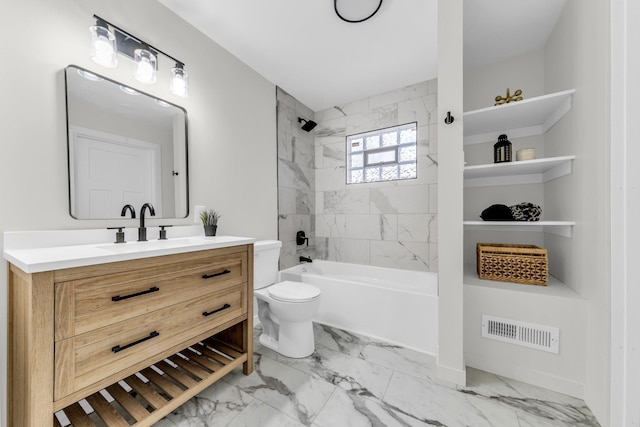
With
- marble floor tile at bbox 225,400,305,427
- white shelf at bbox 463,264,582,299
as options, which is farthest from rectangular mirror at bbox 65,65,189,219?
white shelf at bbox 463,264,582,299

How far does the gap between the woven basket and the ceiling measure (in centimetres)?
169

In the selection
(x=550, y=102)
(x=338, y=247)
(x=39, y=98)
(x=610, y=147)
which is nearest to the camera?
(x=610, y=147)

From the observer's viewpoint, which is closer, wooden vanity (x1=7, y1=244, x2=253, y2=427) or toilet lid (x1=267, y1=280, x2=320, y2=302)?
wooden vanity (x1=7, y1=244, x2=253, y2=427)

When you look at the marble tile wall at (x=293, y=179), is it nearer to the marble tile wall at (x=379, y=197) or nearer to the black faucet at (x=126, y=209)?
the marble tile wall at (x=379, y=197)

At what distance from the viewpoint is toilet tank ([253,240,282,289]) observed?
6.64 feet

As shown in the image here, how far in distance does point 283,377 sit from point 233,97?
7.47ft

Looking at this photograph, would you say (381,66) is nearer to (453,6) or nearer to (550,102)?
(453,6)

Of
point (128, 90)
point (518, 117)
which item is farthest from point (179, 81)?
point (518, 117)

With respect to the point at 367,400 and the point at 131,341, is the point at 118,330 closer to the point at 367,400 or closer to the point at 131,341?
the point at 131,341

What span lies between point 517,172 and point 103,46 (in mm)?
2990

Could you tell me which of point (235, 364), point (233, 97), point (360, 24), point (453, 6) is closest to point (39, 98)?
point (233, 97)

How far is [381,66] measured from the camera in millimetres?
2396

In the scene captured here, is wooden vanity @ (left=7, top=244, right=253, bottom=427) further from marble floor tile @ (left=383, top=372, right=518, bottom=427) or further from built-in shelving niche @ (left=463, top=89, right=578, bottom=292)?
built-in shelving niche @ (left=463, top=89, right=578, bottom=292)

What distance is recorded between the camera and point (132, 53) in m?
1.53
